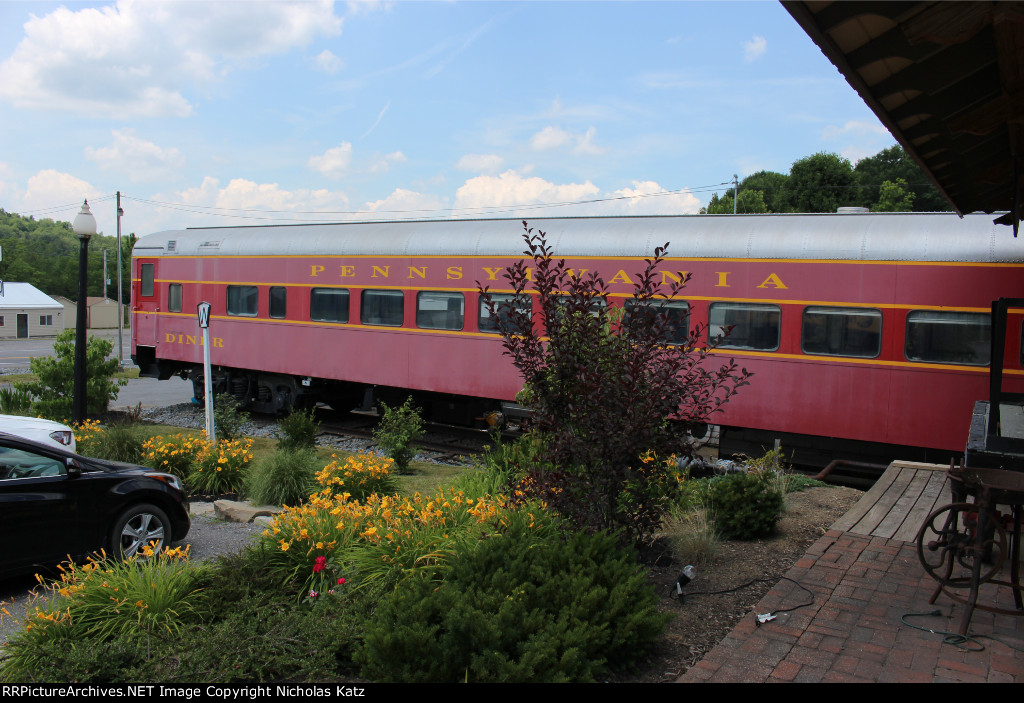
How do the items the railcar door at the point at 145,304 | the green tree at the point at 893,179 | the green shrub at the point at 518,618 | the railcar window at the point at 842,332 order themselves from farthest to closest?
the green tree at the point at 893,179
the railcar door at the point at 145,304
the railcar window at the point at 842,332
the green shrub at the point at 518,618

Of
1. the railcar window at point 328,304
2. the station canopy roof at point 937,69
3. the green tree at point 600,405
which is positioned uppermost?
the station canopy roof at point 937,69

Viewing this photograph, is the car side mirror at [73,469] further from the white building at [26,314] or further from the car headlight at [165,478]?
the white building at [26,314]

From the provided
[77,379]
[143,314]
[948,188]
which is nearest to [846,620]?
[948,188]

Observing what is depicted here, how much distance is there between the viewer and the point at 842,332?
360 inches

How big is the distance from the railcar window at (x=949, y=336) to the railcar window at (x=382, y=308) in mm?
7186

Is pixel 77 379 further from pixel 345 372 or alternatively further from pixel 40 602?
pixel 40 602

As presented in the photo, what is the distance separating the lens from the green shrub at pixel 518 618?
346 centimetres

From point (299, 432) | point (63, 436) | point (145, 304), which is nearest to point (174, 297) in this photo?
point (145, 304)

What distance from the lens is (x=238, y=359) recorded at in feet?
47.4

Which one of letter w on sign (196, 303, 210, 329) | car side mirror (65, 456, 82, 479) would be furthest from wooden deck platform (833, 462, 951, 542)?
letter w on sign (196, 303, 210, 329)

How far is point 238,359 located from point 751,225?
31.1ft

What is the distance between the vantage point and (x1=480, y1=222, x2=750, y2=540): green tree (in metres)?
5.02

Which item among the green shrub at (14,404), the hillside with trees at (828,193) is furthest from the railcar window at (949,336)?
the hillside with trees at (828,193)

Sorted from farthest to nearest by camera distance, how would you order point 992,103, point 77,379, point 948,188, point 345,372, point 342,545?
point 345,372, point 77,379, point 948,188, point 342,545, point 992,103
